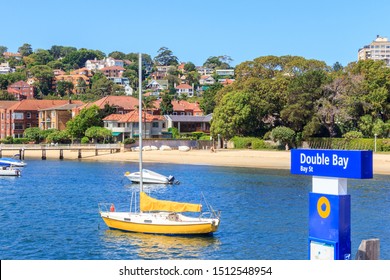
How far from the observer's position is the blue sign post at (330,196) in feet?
53.0

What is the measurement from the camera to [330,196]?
16.7 metres

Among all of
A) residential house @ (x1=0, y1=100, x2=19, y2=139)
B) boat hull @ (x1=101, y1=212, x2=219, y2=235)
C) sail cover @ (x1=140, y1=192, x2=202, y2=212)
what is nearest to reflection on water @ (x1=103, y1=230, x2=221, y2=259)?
boat hull @ (x1=101, y1=212, x2=219, y2=235)

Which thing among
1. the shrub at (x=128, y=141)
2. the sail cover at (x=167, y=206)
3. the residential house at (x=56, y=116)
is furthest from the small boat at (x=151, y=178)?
the residential house at (x=56, y=116)

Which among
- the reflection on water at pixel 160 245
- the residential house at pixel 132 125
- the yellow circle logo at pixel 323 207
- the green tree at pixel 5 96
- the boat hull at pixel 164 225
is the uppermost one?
the green tree at pixel 5 96

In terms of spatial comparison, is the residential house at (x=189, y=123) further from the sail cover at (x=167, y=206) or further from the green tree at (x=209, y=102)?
the sail cover at (x=167, y=206)

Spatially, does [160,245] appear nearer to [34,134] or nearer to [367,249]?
[367,249]

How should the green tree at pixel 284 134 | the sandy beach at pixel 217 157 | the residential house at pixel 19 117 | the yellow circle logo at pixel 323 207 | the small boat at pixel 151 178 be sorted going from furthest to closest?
the residential house at pixel 19 117 < the green tree at pixel 284 134 < the sandy beach at pixel 217 157 < the small boat at pixel 151 178 < the yellow circle logo at pixel 323 207

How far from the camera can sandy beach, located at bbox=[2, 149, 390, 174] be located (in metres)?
87.1

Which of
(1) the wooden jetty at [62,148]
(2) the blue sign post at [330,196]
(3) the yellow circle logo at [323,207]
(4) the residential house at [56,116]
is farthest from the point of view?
(4) the residential house at [56,116]

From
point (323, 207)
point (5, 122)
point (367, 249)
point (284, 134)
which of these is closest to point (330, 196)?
point (323, 207)

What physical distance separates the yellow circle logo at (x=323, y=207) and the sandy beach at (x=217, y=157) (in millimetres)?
62578

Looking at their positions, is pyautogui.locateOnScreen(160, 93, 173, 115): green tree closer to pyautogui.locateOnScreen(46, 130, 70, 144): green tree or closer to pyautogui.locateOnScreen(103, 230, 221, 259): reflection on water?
pyautogui.locateOnScreen(46, 130, 70, 144): green tree

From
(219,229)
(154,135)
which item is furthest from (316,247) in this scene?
(154,135)

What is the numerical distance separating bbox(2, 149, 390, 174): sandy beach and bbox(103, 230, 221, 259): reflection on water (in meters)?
45.9
